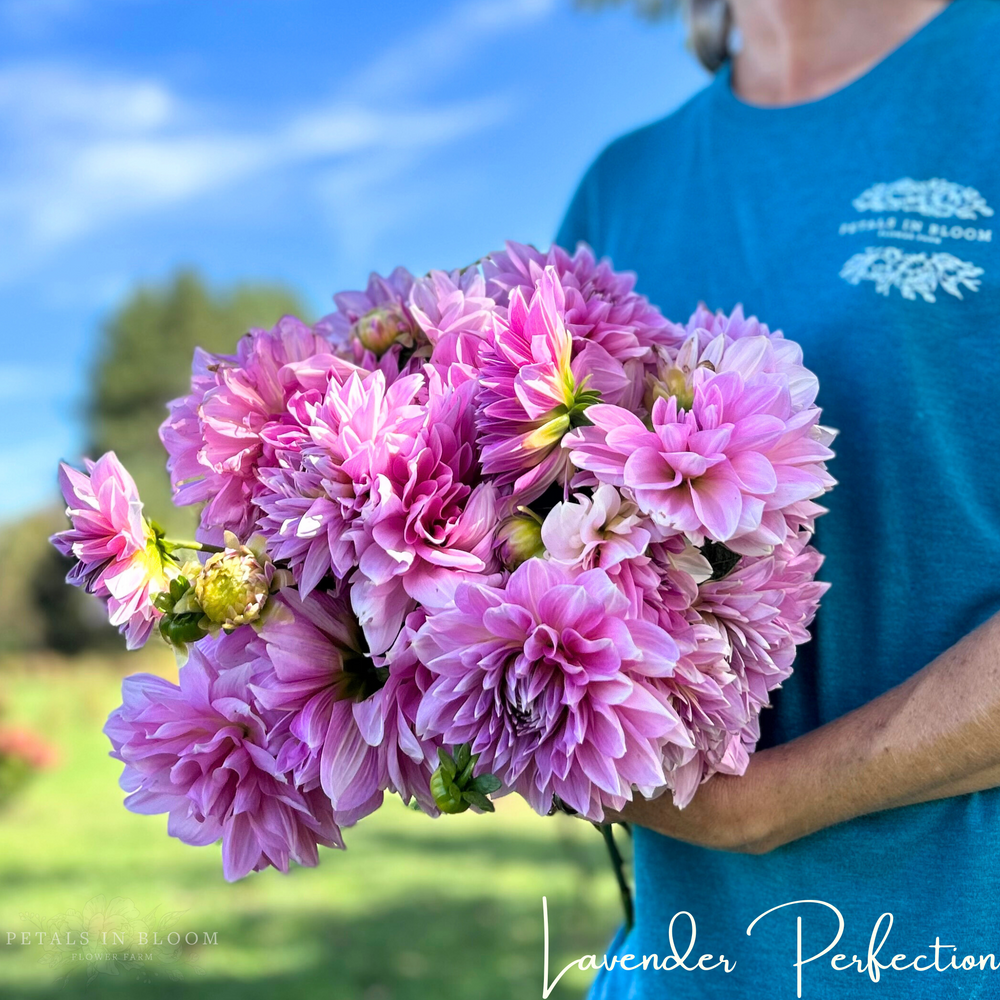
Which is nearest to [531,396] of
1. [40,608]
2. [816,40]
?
[816,40]

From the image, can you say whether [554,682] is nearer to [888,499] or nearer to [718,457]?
[718,457]

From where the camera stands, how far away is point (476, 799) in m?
0.83

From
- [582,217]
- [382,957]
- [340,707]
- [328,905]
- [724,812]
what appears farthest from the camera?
[328,905]

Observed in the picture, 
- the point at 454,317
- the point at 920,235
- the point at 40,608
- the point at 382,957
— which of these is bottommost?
the point at 382,957

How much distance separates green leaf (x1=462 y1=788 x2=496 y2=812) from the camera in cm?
83

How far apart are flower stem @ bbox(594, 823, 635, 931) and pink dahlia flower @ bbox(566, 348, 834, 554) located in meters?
0.53

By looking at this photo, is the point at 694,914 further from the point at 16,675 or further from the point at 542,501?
the point at 16,675

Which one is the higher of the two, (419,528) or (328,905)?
(419,528)

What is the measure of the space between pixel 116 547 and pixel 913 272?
0.97 m

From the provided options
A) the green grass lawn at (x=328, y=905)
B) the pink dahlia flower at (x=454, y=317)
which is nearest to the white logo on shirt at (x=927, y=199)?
the pink dahlia flower at (x=454, y=317)

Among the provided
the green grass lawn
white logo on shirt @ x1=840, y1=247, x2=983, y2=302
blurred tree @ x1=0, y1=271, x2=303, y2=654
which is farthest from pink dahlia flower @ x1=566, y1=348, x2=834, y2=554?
blurred tree @ x1=0, y1=271, x2=303, y2=654

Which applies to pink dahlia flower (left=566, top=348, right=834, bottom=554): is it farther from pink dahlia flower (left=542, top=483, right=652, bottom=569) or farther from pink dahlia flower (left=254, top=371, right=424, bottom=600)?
pink dahlia flower (left=254, top=371, right=424, bottom=600)

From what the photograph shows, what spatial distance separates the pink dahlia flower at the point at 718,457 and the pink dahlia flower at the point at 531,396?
0.11 feet

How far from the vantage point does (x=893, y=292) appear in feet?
4.18
